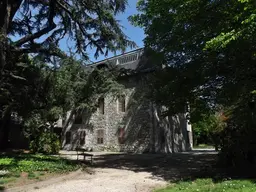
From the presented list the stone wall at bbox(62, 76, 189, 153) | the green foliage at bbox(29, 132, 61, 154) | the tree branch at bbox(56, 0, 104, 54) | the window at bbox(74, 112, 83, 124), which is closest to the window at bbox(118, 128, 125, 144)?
the stone wall at bbox(62, 76, 189, 153)

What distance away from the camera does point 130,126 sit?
875 inches

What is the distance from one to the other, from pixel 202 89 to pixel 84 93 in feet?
20.5

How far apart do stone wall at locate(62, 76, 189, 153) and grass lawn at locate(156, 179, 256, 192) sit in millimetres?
10498

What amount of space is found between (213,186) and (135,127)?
47.6 ft

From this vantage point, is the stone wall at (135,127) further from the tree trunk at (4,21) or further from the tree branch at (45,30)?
the tree trunk at (4,21)

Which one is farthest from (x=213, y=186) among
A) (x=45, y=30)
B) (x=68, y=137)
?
(x=68, y=137)

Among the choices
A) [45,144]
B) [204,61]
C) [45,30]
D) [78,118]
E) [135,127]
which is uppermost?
[45,30]

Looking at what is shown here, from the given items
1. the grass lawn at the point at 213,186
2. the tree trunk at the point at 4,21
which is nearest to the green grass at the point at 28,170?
the tree trunk at the point at 4,21

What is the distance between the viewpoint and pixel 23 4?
44.1ft

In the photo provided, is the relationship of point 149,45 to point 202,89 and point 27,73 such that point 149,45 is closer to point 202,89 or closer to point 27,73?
point 202,89

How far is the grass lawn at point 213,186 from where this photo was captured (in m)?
6.85

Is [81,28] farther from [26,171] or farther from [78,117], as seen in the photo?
[78,117]

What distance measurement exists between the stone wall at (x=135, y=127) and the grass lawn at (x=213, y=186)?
1050 cm

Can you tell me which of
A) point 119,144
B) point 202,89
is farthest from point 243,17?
point 119,144
